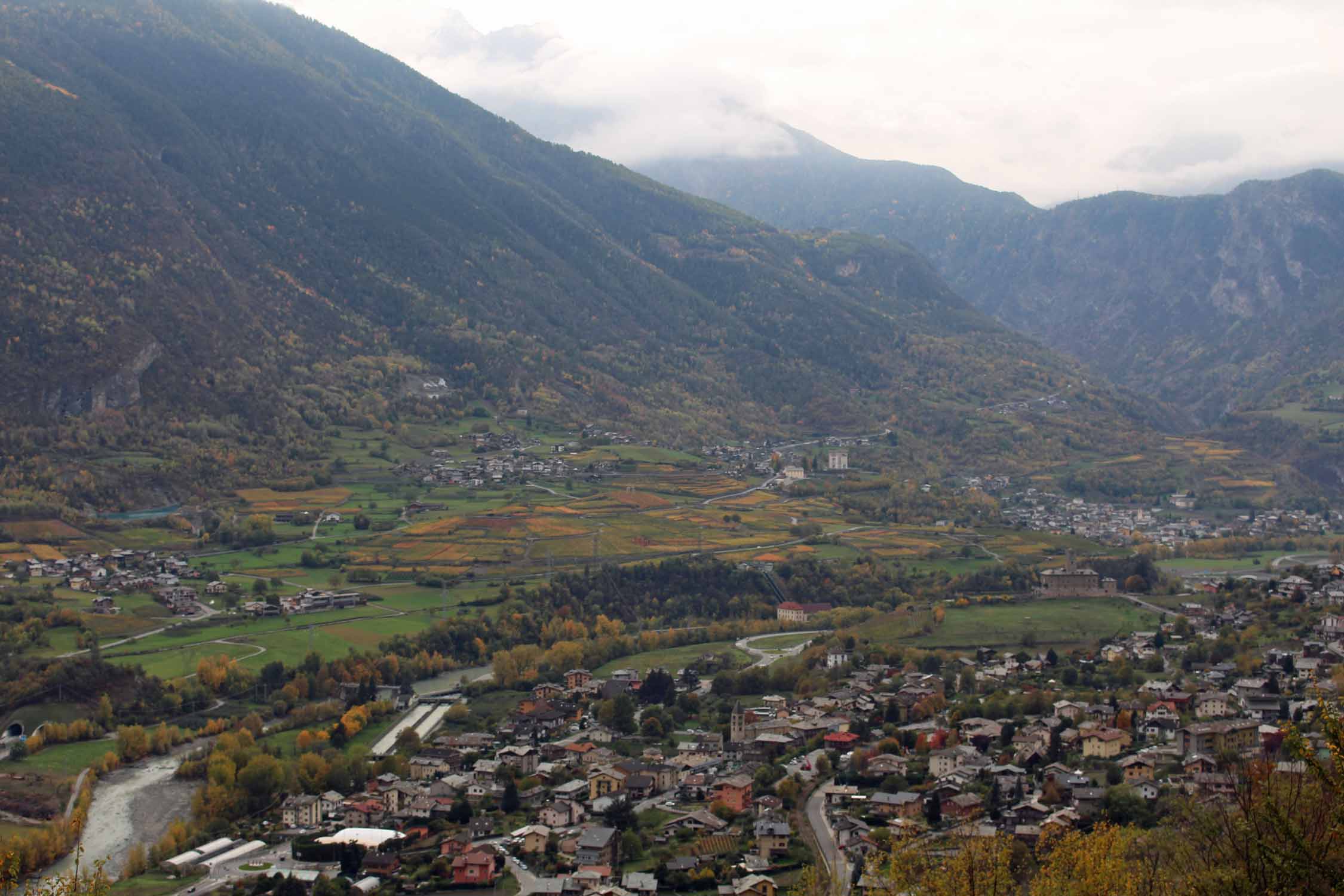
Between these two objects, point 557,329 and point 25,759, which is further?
point 557,329

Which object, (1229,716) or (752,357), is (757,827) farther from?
(752,357)

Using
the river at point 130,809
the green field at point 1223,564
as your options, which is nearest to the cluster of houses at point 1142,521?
the green field at point 1223,564

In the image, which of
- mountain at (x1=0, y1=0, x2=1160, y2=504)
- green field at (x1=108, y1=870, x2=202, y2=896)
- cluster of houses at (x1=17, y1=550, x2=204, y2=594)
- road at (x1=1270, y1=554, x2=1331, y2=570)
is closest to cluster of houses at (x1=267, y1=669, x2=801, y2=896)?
green field at (x1=108, y1=870, x2=202, y2=896)

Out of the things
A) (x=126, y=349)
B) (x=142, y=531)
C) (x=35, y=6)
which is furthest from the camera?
(x=35, y=6)

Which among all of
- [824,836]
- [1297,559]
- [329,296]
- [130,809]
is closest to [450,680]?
[130,809]

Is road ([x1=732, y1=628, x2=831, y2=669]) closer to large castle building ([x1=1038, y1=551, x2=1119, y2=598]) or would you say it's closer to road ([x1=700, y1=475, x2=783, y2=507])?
large castle building ([x1=1038, y1=551, x2=1119, y2=598])

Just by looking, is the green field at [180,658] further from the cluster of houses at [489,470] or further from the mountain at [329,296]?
the cluster of houses at [489,470]

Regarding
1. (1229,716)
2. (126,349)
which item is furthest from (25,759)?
(126,349)
